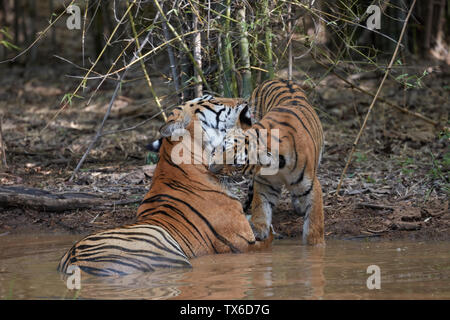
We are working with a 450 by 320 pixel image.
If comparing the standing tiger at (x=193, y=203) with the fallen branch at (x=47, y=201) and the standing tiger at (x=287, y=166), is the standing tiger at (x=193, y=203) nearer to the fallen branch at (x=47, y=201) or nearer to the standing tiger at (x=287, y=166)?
the standing tiger at (x=287, y=166)

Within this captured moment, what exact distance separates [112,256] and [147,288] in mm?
463

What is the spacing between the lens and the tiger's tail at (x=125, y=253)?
4289 millimetres

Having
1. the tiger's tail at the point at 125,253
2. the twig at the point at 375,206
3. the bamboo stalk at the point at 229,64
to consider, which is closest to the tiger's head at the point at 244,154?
the tiger's tail at the point at 125,253

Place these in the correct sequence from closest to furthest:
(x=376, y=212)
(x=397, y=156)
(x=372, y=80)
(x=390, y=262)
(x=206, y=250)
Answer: (x=390, y=262) < (x=206, y=250) < (x=376, y=212) < (x=397, y=156) < (x=372, y=80)

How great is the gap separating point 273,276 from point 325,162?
3753mm

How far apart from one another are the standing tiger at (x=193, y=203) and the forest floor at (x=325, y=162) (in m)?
1.03

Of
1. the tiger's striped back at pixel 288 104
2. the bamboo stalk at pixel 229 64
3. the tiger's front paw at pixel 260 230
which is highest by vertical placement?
the bamboo stalk at pixel 229 64

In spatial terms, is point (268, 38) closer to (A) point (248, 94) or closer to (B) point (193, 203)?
(A) point (248, 94)

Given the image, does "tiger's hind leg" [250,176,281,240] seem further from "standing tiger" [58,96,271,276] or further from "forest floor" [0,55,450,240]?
"forest floor" [0,55,450,240]

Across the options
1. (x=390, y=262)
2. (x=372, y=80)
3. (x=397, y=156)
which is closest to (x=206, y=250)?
(x=390, y=262)

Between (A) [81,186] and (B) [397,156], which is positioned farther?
(B) [397,156]

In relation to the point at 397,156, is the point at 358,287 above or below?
below

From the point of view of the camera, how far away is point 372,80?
37.4 ft

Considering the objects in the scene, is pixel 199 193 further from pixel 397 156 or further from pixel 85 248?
pixel 397 156
